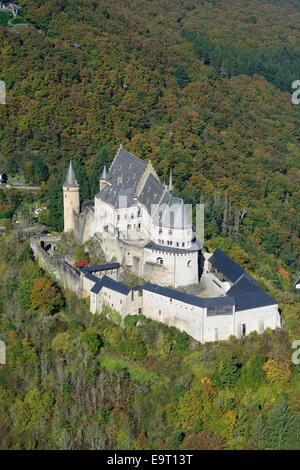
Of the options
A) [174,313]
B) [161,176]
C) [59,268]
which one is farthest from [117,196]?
[161,176]

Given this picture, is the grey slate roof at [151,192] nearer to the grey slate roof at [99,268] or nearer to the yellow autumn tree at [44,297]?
the grey slate roof at [99,268]

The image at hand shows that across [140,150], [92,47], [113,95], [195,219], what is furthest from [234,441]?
[92,47]

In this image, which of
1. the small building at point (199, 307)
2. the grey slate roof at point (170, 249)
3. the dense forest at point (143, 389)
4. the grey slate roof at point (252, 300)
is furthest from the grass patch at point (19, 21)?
the grey slate roof at point (252, 300)

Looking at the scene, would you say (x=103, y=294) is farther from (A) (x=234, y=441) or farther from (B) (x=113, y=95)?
(B) (x=113, y=95)

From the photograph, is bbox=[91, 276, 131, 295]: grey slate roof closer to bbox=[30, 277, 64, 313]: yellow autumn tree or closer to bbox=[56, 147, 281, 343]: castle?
bbox=[56, 147, 281, 343]: castle

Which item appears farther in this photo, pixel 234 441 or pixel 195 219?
pixel 195 219
